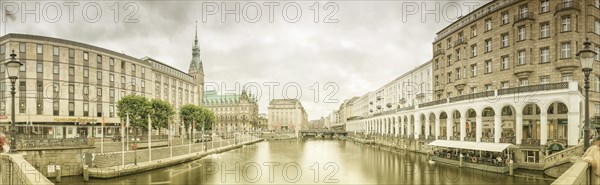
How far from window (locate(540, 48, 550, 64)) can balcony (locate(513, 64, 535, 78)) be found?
1594 millimetres

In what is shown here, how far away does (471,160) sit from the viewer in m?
46.0

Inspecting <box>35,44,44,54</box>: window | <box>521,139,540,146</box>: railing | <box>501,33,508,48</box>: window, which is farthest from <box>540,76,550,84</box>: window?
<box>35,44,44,54</box>: window

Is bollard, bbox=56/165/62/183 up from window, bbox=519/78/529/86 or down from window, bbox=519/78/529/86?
down

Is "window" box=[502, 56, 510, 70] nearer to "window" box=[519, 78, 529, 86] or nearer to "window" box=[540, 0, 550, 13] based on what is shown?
"window" box=[519, 78, 529, 86]

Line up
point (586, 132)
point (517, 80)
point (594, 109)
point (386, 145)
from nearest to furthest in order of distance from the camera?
point (586, 132), point (594, 109), point (517, 80), point (386, 145)

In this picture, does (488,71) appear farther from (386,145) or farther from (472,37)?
(386,145)

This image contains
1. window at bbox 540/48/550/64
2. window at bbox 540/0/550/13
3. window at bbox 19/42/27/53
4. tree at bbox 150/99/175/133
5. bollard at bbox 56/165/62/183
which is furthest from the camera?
tree at bbox 150/99/175/133

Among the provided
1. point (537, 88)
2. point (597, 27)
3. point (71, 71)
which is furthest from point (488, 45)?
point (71, 71)

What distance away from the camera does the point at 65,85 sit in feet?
229

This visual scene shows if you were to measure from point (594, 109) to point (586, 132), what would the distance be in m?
42.4

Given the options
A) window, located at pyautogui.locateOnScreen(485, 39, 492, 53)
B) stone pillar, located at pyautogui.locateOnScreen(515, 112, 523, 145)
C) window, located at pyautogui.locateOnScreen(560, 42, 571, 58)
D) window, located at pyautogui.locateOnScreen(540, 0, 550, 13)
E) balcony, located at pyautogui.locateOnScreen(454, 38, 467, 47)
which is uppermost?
window, located at pyautogui.locateOnScreen(540, 0, 550, 13)

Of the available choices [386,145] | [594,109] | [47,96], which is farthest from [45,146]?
[386,145]

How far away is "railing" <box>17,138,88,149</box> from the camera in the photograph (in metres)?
40.2

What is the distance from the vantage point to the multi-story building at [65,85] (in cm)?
6431
